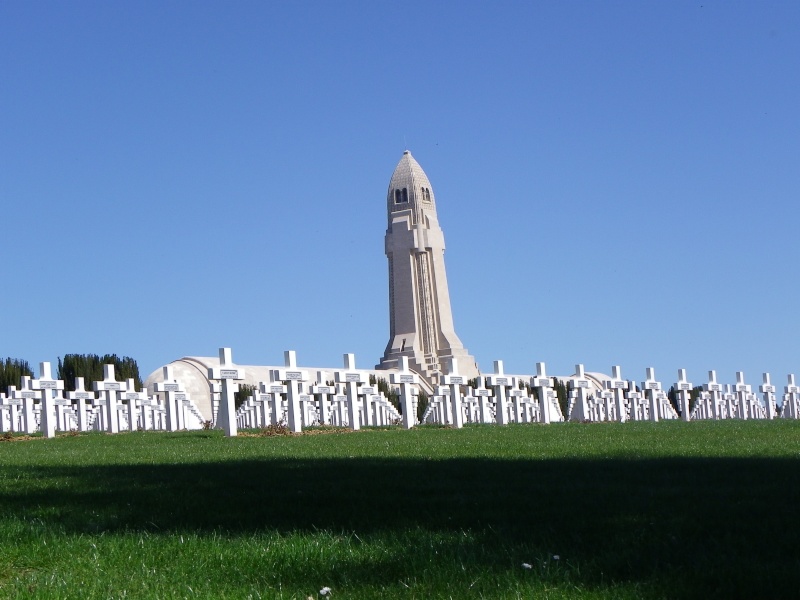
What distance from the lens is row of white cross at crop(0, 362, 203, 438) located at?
29703 millimetres

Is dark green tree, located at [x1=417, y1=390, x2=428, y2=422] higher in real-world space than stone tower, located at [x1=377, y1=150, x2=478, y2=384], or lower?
lower

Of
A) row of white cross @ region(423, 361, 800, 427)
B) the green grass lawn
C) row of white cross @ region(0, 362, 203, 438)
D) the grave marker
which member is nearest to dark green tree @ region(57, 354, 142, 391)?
row of white cross @ region(0, 362, 203, 438)

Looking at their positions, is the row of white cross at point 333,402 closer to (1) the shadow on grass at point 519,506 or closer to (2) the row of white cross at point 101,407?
(2) the row of white cross at point 101,407

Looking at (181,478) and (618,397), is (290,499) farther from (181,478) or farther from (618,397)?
(618,397)

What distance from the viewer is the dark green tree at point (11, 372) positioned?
56.6 meters

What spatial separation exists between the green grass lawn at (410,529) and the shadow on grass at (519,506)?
0.03 meters

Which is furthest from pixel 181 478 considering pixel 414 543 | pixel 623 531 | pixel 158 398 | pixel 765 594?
pixel 158 398

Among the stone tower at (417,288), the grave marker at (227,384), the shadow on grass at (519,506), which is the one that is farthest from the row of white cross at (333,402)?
the stone tower at (417,288)

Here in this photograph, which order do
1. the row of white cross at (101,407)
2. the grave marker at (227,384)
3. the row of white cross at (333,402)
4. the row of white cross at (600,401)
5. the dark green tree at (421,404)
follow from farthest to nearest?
the dark green tree at (421,404)
the row of white cross at (600,401)
the row of white cross at (101,407)
the row of white cross at (333,402)
the grave marker at (227,384)

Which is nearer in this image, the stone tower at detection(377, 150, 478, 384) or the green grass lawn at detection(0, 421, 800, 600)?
the green grass lawn at detection(0, 421, 800, 600)

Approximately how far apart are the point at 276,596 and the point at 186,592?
1.78 feet

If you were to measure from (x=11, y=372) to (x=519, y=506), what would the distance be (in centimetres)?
5327

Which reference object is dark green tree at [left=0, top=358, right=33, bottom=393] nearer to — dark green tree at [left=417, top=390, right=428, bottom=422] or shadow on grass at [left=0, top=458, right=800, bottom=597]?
dark green tree at [left=417, top=390, right=428, bottom=422]

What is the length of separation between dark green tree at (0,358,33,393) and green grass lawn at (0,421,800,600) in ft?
154
